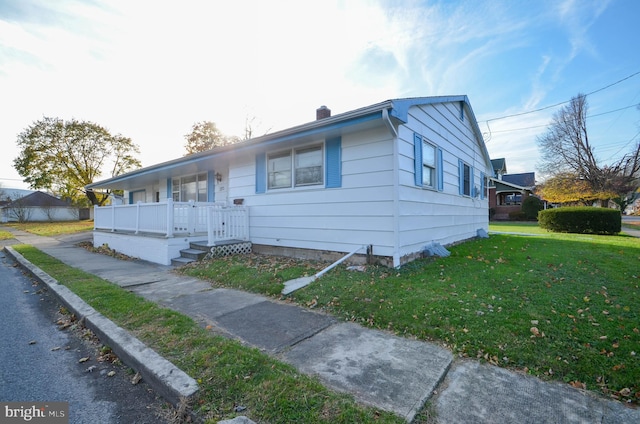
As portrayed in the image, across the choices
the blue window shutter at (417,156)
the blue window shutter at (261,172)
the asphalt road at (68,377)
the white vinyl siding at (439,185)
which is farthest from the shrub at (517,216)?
the asphalt road at (68,377)

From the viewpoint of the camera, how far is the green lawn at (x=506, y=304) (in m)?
2.46

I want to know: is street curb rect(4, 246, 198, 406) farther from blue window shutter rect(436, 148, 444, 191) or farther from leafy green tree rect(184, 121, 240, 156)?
leafy green tree rect(184, 121, 240, 156)

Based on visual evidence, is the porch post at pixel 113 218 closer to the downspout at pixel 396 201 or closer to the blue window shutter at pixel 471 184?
the downspout at pixel 396 201

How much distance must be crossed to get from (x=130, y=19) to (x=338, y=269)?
25.2 ft

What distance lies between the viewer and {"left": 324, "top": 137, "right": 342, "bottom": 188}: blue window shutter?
637 centimetres

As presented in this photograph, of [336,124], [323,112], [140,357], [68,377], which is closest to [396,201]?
[336,124]

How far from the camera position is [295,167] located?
7.18m

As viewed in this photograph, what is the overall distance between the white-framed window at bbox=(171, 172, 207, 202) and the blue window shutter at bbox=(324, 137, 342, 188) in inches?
239

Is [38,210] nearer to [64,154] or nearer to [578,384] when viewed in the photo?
[64,154]

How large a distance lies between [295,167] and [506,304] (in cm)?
525

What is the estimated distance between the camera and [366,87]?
1057 cm

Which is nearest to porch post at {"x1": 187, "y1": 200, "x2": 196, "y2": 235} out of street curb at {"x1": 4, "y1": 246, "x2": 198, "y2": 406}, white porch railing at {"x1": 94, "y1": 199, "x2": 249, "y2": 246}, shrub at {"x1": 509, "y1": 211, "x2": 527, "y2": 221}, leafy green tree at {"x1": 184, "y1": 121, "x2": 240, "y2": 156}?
white porch railing at {"x1": 94, "y1": 199, "x2": 249, "y2": 246}

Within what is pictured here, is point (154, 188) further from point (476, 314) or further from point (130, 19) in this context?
point (476, 314)

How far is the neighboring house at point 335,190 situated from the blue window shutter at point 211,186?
0.13ft
